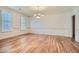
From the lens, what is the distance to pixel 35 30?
10578 millimetres

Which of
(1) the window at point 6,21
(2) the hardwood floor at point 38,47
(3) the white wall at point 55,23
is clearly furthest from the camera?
(3) the white wall at point 55,23

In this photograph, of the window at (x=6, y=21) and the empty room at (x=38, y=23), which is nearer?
the empty room at (x=38, y=23)

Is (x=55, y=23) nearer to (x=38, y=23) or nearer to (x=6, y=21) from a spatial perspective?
(x=38, y=23)

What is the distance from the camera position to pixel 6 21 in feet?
24.3

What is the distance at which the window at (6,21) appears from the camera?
704 centimetres

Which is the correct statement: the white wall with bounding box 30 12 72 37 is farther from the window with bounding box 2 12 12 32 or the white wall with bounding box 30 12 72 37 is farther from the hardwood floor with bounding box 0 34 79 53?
the hardwood floor with bounding box 0 34 79 53

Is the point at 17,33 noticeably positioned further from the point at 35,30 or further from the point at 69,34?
the point at 69,34

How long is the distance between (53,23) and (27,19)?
3002 millimetres

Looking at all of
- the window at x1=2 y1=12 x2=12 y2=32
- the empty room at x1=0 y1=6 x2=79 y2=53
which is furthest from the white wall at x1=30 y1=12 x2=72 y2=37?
the window at x1=2 y1=12 x2=12 y2=32

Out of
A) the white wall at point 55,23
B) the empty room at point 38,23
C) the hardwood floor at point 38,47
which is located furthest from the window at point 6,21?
the white wall at point 55,23

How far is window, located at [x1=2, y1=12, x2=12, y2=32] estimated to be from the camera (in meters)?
7.04

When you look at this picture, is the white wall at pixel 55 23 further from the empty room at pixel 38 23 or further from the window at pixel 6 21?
the window at pixel 6 21
